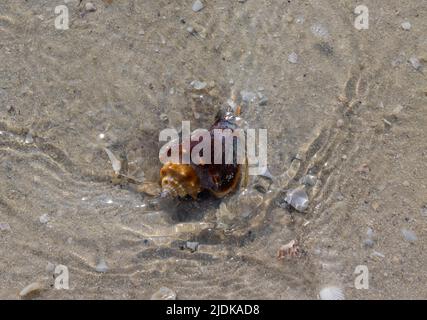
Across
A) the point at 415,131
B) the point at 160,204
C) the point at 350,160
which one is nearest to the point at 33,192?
the point at 160,204

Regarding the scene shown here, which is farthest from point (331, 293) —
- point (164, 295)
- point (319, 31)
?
point (319, 31)

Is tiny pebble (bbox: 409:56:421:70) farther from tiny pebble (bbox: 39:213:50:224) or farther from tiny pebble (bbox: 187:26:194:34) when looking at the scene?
tiny pebble (bbox: 39:213:50:224)

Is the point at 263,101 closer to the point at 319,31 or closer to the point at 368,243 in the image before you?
the point at 319,31

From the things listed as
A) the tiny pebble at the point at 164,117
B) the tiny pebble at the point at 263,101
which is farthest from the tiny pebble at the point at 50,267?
the tiny pebble at the point at 263,101

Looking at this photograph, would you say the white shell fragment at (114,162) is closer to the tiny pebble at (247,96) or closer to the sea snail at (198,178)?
the sea snail at (198,178)

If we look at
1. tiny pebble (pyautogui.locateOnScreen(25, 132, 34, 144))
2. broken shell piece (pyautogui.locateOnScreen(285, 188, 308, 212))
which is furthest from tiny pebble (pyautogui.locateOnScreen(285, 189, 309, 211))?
tiny pebble (pyautogui.locateOnScreen(25, 132, 34, 144))

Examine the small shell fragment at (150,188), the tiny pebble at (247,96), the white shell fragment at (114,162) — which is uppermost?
the tiny pebble at (247,96)
